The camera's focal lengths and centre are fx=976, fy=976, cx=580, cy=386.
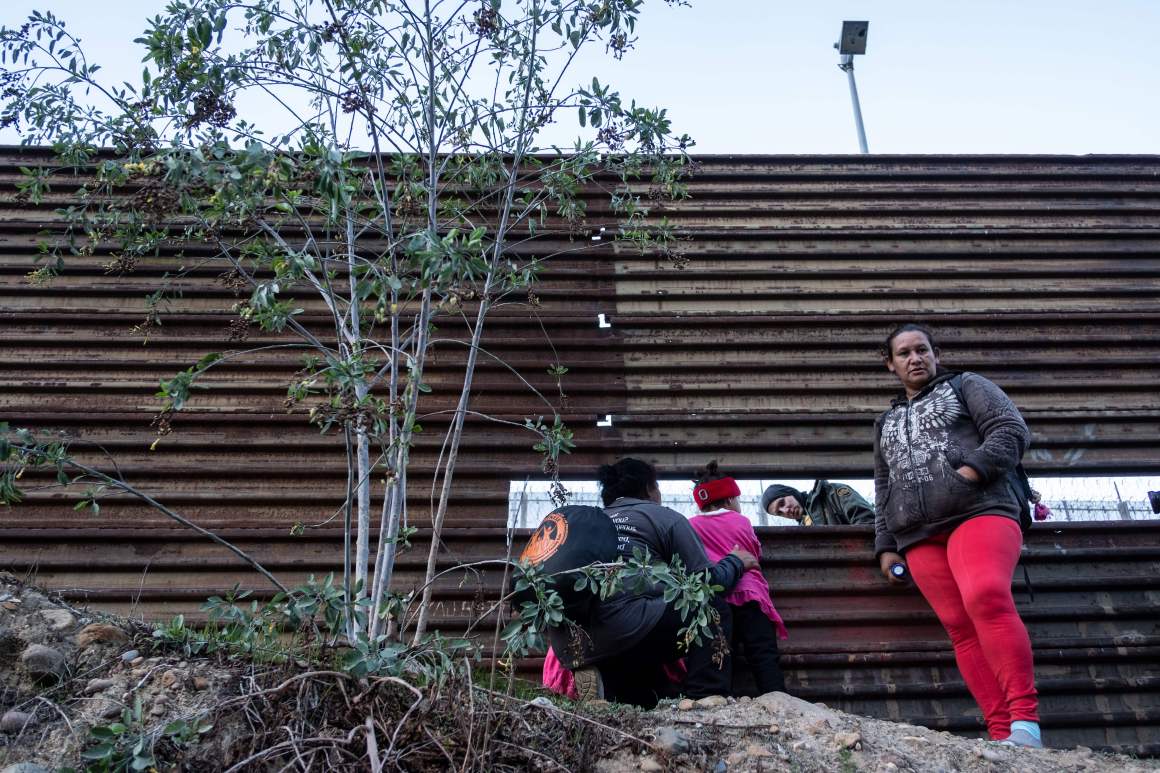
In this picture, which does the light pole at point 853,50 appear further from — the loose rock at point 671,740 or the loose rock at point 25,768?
the loose rock at point 25,768

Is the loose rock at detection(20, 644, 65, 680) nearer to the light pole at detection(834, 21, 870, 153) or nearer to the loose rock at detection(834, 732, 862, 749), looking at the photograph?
the loose rock at detection(834, 732, 862, 749)

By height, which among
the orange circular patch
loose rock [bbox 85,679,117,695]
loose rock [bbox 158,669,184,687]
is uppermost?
the orange circular patch

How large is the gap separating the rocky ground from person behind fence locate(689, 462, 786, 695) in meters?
0.82

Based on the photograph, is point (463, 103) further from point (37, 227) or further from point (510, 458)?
point (37, 227)

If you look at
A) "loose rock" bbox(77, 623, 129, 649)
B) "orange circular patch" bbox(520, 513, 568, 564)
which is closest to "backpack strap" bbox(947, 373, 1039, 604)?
"orange circular patch" bbox(520, 513, 568, 564)

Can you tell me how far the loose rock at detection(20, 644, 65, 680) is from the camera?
11.2 ft

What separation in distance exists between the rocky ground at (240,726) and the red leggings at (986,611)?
1.16 feet

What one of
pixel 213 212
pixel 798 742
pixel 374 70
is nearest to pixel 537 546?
pixel 798 742

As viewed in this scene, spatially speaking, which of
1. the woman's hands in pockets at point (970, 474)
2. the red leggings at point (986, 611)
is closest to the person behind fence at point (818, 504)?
the red leggings at point (986, 611)

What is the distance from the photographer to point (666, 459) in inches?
235

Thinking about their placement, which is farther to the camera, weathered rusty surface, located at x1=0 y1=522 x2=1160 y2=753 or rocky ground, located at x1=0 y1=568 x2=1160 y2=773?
weathered rusty surface, located at x1=0 y1=522 x2=1160 y2=753

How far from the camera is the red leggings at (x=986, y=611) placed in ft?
13.4

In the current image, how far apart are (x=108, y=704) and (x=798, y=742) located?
2.42m

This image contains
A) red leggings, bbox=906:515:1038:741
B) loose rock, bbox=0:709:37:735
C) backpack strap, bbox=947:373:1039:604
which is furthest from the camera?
backpack strap, bbox=947:373:1039:604
